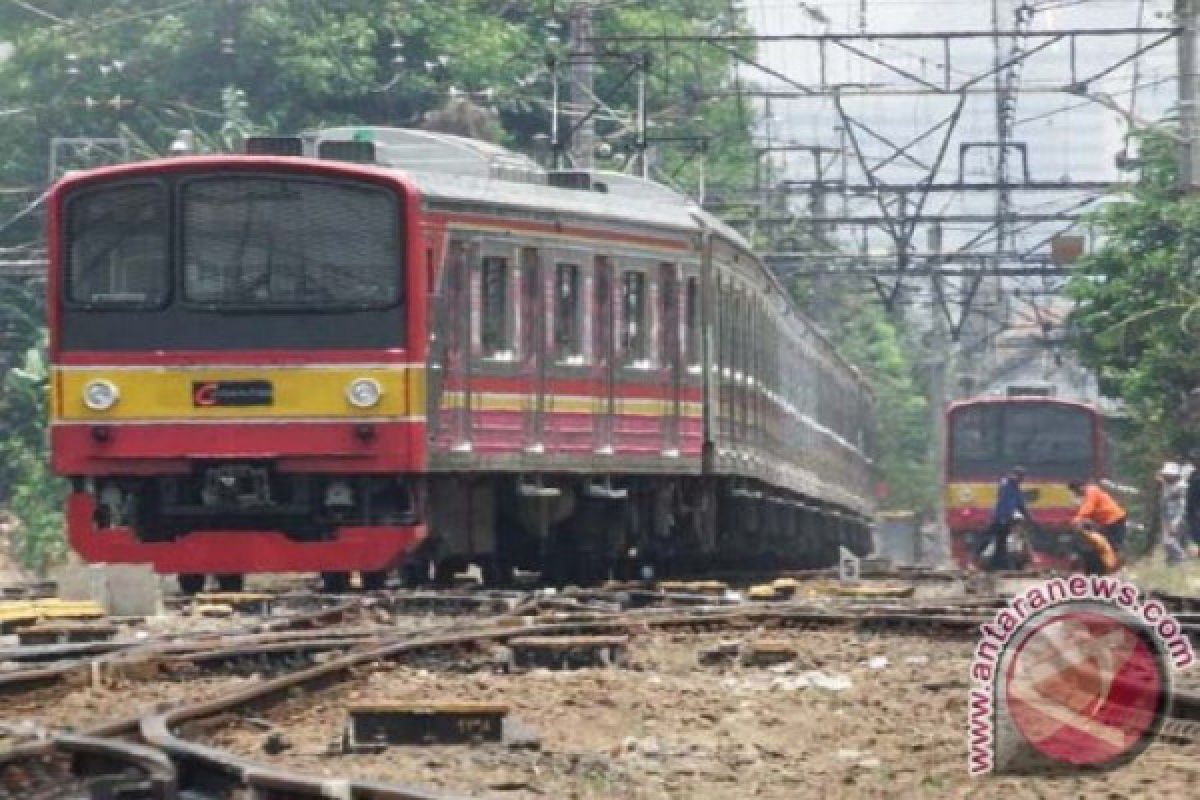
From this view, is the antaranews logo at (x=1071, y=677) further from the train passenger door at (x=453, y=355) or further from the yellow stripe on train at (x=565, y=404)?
the yellow stripe on train at (x=565, y=404)

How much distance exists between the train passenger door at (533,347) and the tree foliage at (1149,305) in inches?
675

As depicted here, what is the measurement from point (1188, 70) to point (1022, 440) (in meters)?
8.63

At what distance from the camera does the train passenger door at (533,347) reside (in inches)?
679

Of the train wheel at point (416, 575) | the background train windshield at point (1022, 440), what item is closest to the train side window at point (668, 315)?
the train wheel at point (416, 575)

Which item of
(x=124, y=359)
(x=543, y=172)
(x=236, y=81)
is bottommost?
(x=124, y=359)

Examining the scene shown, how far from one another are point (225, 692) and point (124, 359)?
6654 millimetres

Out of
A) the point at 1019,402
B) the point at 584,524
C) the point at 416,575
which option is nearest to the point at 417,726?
the point at 584,524

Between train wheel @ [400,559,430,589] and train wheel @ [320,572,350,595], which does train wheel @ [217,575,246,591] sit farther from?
train wheel @ [400,559,430,589]

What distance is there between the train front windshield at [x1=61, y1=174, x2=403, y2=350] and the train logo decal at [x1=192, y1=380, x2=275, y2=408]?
19cm

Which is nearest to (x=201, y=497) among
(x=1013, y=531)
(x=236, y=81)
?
(x=1013, y=531)

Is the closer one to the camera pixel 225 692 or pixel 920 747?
pixel 920 747

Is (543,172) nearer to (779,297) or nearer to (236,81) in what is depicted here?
(779,297)

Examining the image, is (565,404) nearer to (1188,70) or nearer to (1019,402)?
(1188,70)

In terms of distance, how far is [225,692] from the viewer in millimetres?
9727
